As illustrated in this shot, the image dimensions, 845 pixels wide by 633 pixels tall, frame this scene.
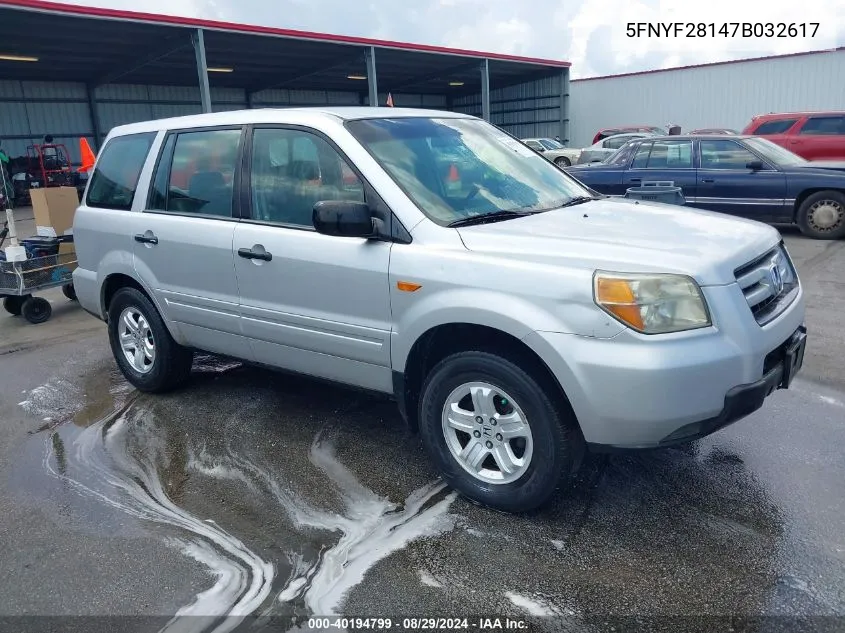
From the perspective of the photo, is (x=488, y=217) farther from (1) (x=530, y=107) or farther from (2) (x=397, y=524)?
(1) (x=530, y=107)

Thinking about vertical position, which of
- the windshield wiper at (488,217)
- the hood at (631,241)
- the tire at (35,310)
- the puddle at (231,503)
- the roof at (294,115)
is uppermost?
the roof at (294,115)

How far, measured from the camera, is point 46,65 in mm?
24031

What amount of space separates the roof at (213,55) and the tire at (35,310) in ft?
39.4

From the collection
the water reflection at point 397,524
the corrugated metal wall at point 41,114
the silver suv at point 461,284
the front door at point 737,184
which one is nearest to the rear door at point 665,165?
the front door at point 737,184

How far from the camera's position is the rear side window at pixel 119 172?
15.9 feet

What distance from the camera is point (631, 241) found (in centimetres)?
311

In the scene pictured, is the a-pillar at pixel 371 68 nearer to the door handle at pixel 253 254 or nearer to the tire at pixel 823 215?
the tire at pixel 823 215

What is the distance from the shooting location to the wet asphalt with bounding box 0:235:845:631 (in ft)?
8.79

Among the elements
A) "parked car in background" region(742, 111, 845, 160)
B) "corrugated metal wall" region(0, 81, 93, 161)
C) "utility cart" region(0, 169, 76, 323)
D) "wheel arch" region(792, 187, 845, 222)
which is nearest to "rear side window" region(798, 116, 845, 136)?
"parked car in background" region(742, 111, 845, 160)

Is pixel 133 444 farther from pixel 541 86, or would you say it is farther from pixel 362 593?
pixel 541 86

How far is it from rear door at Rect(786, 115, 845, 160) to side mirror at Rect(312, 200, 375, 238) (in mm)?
14436

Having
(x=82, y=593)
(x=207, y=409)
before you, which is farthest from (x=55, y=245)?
(x=82, y=593)

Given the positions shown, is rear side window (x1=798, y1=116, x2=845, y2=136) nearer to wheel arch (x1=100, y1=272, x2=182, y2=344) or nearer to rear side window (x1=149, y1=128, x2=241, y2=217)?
rear side window (x1=149, y1=128, x2=241, y2=217)

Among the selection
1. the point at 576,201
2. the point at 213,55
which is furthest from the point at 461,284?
the point at 213,55
